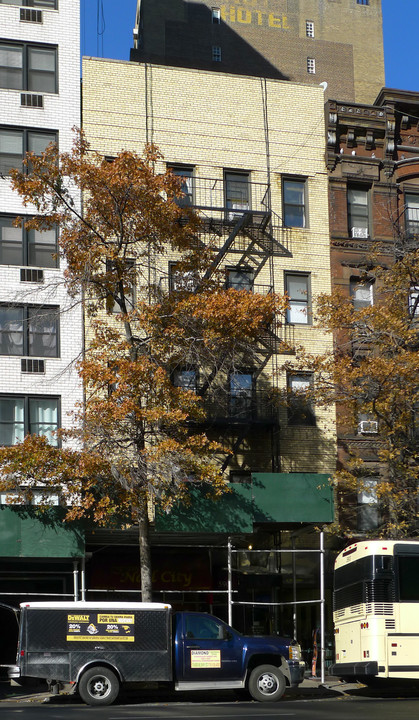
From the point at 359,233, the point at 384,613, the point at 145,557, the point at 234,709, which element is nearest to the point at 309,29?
the point at 359,233

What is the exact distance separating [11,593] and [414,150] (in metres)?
20.2

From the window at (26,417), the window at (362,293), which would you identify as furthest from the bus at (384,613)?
the window at (362,293)

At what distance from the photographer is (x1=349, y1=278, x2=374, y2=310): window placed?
32.9 m

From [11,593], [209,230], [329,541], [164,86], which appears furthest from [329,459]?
[164,86]

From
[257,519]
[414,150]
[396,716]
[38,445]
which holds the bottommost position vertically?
[396,716]

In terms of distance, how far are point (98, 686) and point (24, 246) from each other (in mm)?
14420

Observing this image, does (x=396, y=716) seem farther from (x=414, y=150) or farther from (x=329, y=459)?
(x=414, y=150)

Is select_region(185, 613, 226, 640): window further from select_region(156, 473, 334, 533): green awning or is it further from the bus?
select_region(156, 473, 334, 533): green awning

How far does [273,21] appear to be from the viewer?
172 feet

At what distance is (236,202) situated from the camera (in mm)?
32562

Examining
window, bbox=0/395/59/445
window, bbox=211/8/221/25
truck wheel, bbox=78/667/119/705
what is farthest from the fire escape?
window, bbox=211/8/221/25

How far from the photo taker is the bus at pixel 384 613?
20.9 m

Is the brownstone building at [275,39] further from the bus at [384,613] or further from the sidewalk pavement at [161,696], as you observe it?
the sidewalk pavement at [161,696]

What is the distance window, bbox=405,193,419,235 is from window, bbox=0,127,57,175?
40.2ft
